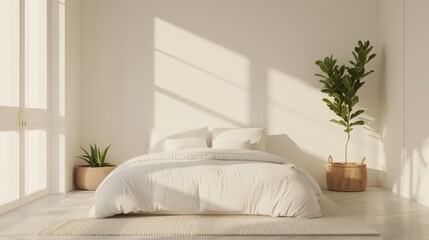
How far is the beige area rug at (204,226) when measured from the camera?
3414 mm

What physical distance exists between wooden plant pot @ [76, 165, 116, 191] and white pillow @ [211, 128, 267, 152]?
4.87 ft

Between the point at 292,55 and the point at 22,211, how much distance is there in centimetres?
387

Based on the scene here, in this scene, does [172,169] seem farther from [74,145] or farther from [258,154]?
[74,145]

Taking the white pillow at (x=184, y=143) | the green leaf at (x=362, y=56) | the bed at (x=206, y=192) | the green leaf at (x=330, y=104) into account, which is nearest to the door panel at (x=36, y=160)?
the white pillow at (x=184, y=143)

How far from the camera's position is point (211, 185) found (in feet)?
12.8

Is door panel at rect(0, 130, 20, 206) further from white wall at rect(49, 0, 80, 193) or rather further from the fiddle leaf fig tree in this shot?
the fiddle leaf fig tree

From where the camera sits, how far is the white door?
4750 mm

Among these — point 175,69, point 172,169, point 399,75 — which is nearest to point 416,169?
point 399,75

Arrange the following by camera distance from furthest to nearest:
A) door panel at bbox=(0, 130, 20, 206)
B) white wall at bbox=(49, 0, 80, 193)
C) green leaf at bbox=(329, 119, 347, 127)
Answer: green leaf at bbox=(329, 119, 347, 127)
white wall at bbox=(49, 0, 80, 193)
door panel at bbox=(0, 130, 20, 206)

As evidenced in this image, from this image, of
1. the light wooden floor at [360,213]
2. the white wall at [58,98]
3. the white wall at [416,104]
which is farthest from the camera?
the white wall at [58,98]

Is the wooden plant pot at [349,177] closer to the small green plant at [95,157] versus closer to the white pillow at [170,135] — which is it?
the white pillow at [170,135]

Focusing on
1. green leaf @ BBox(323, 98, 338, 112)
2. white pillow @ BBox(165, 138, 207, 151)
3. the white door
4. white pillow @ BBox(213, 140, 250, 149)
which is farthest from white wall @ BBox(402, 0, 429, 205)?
the white door

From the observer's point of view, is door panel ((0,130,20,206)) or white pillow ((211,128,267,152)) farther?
white pillow ((211,128,267,152))

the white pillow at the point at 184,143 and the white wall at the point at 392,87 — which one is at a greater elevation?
the white wall at the point at 392,87
